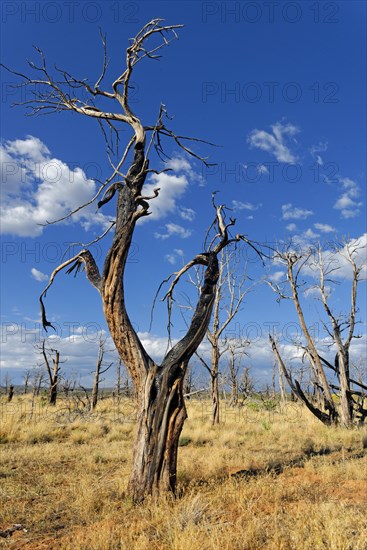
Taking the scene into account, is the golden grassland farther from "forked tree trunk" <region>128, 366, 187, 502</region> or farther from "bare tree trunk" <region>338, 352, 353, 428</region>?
"bare tree trunk" <region>338, 352, 353, 428</region>

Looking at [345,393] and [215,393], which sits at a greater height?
[345,393]

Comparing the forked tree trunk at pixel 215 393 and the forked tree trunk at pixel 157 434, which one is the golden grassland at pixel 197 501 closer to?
the forked tree trunk at pixel 157 434

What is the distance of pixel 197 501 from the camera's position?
5.75 m

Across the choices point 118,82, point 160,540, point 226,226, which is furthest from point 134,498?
point 118,82

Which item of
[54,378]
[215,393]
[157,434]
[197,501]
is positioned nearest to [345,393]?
[215,393]

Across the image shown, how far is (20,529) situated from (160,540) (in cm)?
208

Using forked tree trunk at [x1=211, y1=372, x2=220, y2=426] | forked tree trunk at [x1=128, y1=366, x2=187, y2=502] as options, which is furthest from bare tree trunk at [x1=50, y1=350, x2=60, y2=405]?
forked tree trunk at [x1=128, y1=366, x2=187, y2=502]

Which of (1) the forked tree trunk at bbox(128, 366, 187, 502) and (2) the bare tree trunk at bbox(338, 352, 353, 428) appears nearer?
(1) the forked tree trunk at bbox(128, 366, 187, 502)

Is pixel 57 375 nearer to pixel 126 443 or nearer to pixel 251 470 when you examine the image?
pixel 126 443

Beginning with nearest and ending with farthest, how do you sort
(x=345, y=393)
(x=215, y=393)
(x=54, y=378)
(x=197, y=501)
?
1. (x=197, y=501)
2. (x=345, y=393)
3. (x=215, y=393)
4. (x=54, y=378)

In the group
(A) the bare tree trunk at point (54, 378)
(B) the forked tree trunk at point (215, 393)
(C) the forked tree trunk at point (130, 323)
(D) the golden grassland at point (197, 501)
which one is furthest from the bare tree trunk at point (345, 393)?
(A) the bare tree trunk at point (54, 378)

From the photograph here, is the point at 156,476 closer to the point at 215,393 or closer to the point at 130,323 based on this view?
the point at 130,323

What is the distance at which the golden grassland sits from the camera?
4.53m

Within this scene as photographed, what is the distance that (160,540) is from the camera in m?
4.61
